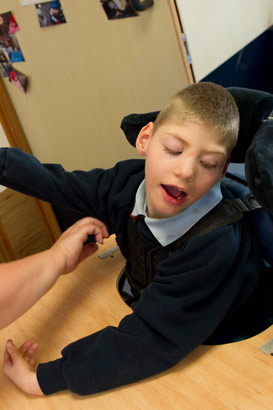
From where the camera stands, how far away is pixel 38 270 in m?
0.85

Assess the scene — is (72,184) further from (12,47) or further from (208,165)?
(12,47)

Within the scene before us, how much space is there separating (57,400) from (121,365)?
136mm

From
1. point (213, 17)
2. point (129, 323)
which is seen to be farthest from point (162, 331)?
point (213, 17)

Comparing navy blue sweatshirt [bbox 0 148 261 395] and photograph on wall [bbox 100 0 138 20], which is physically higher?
photograph on wall [bbox 100 0 138 20]

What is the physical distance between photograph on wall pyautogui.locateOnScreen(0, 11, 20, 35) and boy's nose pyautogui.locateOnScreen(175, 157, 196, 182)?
1528mm

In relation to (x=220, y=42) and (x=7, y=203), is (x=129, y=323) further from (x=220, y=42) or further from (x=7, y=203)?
(x=7, y=203)

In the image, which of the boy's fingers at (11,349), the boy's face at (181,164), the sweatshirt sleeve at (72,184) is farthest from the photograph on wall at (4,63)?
the boy's fingers at (11,349)

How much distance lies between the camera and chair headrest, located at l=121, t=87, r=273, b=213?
1.95 ft

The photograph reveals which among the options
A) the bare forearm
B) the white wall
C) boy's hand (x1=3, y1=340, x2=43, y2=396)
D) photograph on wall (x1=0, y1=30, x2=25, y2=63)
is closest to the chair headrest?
the bare forearm

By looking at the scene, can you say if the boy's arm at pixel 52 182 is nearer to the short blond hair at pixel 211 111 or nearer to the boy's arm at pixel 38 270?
the boy's arm at pixel 38 270

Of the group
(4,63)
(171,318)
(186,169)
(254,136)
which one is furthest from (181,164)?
(4,63)

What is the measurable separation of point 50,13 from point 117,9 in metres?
0.39

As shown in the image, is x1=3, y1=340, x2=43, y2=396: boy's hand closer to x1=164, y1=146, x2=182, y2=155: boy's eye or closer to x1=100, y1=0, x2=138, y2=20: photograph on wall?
x1=164, y1=146, x2=182, y2=155: boy's eye

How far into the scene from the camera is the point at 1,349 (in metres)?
0.85
